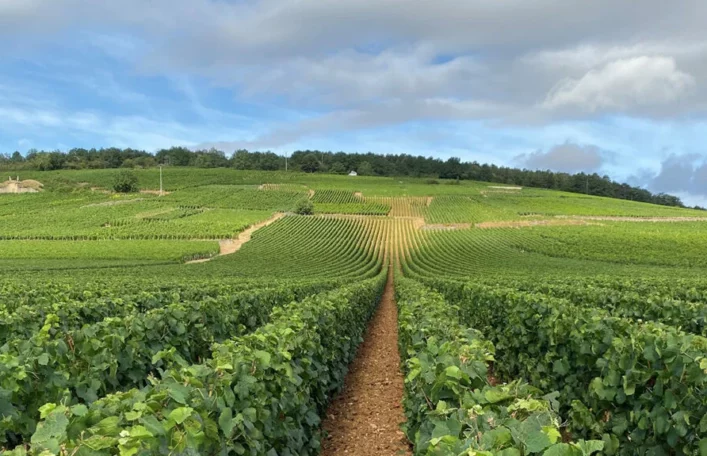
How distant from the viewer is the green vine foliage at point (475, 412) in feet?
8.89

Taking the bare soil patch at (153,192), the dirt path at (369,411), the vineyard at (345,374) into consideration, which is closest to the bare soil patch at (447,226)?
the vineyard at (345,374)

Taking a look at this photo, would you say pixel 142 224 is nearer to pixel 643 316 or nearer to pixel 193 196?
pixel 193 196

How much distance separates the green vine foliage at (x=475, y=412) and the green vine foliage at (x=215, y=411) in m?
1.43

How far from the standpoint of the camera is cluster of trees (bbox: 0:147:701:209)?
552ft

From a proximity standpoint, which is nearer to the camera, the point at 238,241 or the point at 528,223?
the point at 238,241

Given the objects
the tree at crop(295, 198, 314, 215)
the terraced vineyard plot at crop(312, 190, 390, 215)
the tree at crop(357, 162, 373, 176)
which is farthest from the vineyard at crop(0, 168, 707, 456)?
the tree at crop(357, 162, 373, 176)

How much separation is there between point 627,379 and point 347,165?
182993mm

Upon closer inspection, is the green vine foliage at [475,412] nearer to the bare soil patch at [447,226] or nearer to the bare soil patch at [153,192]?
the bare soil patch at [447,226]

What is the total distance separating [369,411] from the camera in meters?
9.28

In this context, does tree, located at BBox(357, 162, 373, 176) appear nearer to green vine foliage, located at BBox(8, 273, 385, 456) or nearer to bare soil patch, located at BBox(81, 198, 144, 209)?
bare soil patch, located at BBox(81, 198, 144, 209)

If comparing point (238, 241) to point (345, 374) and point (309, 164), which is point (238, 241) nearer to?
point (345, 374)

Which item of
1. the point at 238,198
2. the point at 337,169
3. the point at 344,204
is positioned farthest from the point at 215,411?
the point at 337,169

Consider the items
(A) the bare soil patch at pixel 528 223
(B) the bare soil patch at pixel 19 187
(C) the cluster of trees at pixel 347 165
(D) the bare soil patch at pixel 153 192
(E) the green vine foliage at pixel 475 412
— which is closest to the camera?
(E) the green vine foliage at pixel 475 412

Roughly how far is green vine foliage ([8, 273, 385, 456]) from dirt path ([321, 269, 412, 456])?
0.92 meters
